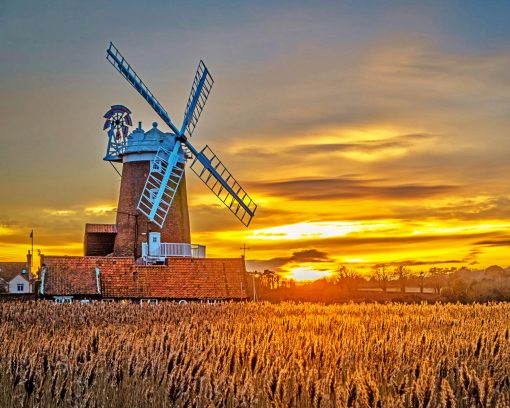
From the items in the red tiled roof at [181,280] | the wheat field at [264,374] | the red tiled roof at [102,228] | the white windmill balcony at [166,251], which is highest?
the red tiled roof at [102,228]

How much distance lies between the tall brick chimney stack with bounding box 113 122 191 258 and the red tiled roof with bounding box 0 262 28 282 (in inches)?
2062

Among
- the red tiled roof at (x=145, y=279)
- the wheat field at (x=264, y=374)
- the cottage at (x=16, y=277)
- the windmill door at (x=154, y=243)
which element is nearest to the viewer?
the wheat field at (x=264, y=374)

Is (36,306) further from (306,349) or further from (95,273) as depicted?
(306,349)

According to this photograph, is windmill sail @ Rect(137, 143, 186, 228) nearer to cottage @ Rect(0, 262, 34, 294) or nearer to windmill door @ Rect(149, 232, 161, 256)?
windmill door @ Rect(149, 232, 161, 256)

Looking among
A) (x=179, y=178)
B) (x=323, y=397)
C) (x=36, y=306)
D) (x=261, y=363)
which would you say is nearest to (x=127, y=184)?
(x=179, y=178)

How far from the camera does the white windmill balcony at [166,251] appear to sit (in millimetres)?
42353

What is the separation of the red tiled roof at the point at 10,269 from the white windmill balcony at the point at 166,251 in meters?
53.5

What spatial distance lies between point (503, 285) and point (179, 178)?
86.9ft

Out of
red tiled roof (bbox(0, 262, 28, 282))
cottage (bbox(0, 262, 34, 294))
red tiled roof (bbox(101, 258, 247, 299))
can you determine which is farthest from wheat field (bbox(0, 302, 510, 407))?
red tiled roof (bbox(0, 262, 28, 282))

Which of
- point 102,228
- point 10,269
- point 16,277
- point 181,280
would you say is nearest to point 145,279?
point 181,280

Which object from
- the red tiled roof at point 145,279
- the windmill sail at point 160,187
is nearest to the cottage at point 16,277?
the red tiled roof at point 145,279

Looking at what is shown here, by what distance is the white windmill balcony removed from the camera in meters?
42.4

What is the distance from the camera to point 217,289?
42094mm

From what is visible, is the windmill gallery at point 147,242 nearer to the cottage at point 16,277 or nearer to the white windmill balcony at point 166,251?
the white windmill balcony at point 166,251
